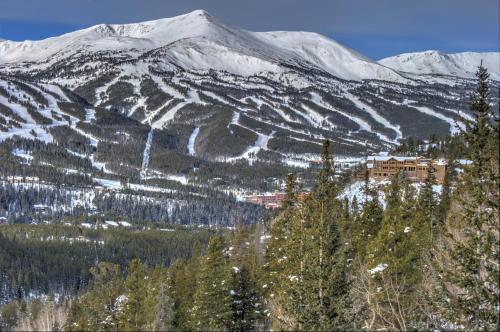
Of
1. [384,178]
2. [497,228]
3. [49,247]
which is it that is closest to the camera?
[497,228]

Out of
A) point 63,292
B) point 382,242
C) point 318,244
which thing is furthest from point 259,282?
point 63,292

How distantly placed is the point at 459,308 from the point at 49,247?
16228 cm

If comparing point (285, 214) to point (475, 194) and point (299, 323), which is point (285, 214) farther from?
point (475, 194)

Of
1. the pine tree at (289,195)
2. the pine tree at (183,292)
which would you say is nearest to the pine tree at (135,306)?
the pine tree at (183,292)

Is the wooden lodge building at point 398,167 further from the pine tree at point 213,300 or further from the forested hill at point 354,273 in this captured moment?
the pine tree at point 213,300

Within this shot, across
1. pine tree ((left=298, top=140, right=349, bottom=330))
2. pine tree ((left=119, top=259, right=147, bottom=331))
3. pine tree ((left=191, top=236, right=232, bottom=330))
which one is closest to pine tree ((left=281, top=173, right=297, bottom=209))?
pine tree ((left=191, top=236, right=232, bottom=330))

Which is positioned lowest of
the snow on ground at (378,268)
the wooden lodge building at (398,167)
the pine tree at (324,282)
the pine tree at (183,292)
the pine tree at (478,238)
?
the pine tree at (183,292)

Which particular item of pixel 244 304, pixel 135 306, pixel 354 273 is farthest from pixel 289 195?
pixel 135 306

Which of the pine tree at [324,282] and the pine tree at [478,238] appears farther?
the pine tree at [324,282]

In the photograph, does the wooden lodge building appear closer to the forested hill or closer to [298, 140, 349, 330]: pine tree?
the forested hill

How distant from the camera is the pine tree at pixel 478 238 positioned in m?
19.3

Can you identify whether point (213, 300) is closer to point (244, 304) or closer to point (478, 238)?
point (244, 304)

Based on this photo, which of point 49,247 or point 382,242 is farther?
point 49,247

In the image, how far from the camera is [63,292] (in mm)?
142000
